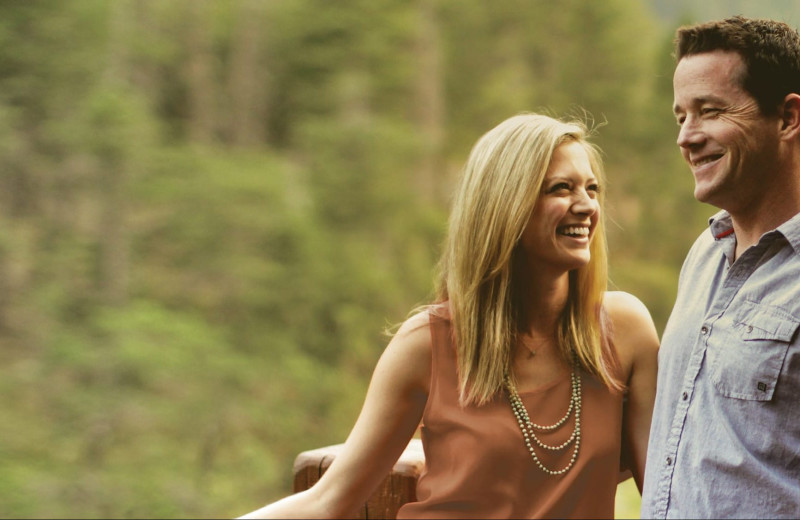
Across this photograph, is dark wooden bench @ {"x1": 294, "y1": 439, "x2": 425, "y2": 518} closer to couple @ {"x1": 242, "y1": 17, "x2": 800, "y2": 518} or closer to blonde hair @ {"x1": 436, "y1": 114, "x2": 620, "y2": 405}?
couple @ {"x1": 242, "y1": 17, "x2": 800, "y2": 518}

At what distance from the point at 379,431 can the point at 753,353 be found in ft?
1.91

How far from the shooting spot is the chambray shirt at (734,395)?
1.23 m

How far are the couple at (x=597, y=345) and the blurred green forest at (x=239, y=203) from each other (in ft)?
10.5

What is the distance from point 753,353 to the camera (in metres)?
1.27

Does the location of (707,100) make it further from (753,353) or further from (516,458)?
(516,458)

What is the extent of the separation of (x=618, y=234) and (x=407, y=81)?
1.74 m

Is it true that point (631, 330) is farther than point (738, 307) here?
Yes

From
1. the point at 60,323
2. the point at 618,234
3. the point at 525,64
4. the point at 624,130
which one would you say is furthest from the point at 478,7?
the point at 60,323

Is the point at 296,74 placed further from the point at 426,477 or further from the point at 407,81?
the point at 426,477

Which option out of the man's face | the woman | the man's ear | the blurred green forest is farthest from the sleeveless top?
the blurred green forest

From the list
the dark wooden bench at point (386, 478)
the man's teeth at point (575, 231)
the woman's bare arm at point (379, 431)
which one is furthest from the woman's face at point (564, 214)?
the dark wooden bench at point (386, 478)

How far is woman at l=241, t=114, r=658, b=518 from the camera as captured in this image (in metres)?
1.40

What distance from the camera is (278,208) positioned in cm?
557

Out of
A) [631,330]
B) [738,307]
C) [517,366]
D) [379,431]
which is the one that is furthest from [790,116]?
[379,431]
